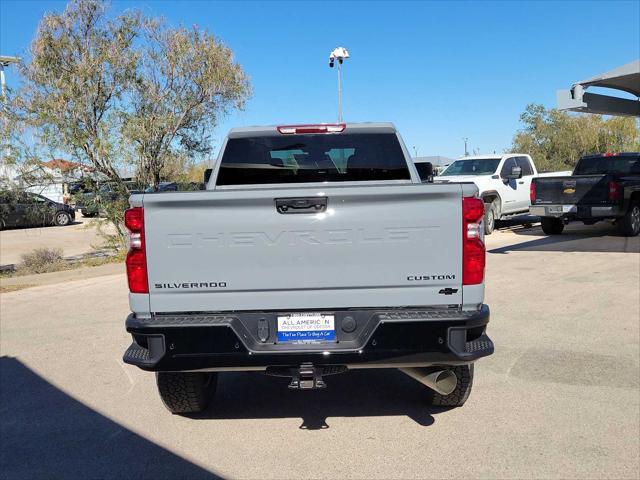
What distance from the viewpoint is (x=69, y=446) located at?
3979 mm

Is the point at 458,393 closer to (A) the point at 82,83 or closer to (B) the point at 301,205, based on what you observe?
(B) the point at 301,205

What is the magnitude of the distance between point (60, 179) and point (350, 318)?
37.0ft

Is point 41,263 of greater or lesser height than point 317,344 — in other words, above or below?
below

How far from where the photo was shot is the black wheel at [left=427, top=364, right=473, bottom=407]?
4.19 m

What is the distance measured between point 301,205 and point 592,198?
11.9m

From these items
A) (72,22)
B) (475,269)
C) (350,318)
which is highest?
(72,22)

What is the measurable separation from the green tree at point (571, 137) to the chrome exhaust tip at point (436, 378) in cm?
3604

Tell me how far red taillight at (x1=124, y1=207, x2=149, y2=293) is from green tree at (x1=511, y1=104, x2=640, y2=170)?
37181mm

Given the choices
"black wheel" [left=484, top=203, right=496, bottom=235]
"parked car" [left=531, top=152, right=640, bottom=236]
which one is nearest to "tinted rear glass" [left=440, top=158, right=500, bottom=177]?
"black wheel" [left=484, top=203, right=496, bottom=235]

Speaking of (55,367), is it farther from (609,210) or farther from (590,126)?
(590,126)

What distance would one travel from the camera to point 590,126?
3869 cm

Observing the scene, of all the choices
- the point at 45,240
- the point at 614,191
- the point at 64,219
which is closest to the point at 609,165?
the point at 614,191

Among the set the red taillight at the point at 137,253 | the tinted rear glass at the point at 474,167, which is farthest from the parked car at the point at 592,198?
the red taillight at the point at 137,253

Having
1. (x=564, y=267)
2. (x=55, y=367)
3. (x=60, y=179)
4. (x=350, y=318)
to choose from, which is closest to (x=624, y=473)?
(x=350, y=318)
